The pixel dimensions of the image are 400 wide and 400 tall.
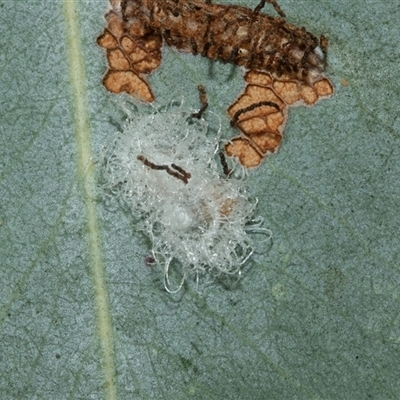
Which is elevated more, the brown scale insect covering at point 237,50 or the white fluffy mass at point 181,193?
the brown scale insect covering at point 237,50

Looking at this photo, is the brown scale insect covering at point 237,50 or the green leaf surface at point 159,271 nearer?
the green leaf surface at point 159,271

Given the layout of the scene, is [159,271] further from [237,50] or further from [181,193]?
[237,50]

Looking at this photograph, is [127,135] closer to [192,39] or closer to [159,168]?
[159,168]

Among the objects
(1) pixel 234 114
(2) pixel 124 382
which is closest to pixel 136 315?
(2) pixel 124 382

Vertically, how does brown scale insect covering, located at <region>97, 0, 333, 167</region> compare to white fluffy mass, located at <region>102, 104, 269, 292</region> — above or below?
above
